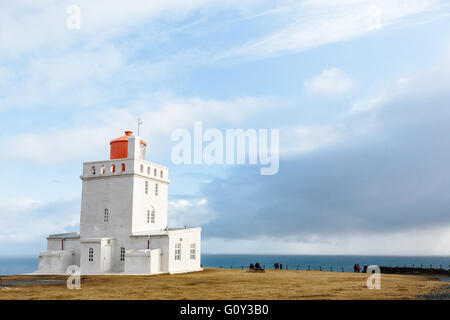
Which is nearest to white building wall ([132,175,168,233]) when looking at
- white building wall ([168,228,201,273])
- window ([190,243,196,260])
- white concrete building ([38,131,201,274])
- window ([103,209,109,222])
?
white concrete building ([38,131,201,274])

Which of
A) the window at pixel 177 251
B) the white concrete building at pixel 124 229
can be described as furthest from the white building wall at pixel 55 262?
the window at pixel 177 251

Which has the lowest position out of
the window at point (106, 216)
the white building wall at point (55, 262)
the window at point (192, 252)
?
the white building wall at point (55, 262)

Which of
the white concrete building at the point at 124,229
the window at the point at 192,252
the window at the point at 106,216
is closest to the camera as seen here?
the white concrete building at the point at 124,229

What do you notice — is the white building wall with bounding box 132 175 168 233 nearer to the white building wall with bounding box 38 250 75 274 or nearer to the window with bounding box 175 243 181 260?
the window with bounding box 175 243 181 260

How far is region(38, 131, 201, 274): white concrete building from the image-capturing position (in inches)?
1486

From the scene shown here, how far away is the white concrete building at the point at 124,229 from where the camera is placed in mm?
37750

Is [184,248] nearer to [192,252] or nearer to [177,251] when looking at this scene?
[177,251]

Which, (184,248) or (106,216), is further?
(106,216)

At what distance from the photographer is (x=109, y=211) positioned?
40.4 metres

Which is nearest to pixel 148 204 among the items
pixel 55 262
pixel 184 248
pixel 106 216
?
pixel 106 216

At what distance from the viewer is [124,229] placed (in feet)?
130

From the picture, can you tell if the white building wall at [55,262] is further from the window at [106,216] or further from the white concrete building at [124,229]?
the window at [106,216]
